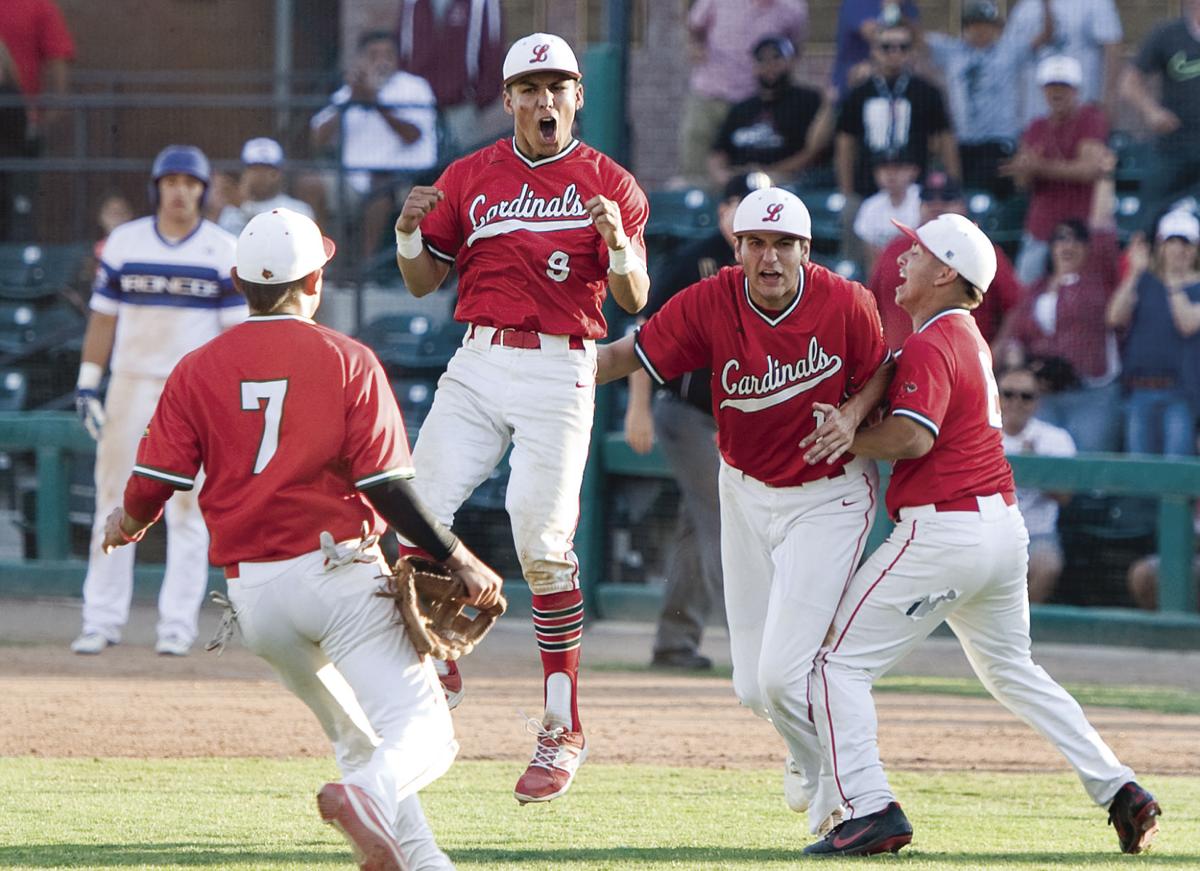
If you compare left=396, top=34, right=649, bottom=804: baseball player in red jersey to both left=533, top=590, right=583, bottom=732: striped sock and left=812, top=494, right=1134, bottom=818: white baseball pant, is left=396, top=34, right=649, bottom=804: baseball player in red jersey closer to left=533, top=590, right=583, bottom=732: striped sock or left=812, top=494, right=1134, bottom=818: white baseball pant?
left=533, top=590, right=583, bottom=732: striped sock

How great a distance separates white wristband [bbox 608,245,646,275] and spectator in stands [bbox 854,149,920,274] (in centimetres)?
492

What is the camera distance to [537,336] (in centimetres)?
566

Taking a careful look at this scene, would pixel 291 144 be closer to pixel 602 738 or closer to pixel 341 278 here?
pixel 341 278

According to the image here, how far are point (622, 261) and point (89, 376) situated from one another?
421 cm

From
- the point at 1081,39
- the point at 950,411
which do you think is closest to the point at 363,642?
the point at 950,411

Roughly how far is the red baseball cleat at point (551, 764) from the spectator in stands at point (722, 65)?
617 cm

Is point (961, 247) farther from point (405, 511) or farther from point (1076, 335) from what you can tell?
point (1076, 335)

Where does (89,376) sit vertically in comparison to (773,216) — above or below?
below

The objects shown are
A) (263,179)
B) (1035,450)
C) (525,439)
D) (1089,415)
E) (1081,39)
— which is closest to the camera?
(525,439)

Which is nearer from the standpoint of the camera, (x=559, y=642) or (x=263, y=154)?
(x=559, y=642)

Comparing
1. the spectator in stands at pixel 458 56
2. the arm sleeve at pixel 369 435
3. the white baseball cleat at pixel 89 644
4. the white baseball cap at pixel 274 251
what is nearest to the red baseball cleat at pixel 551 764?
the arm sleeve at pixel 369 435

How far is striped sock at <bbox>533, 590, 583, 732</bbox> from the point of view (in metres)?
5.64

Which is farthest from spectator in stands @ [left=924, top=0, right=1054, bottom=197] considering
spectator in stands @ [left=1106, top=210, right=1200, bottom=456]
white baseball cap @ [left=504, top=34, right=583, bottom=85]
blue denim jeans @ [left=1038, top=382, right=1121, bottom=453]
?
white baseball cap @ [left=504, top=34, right=583, bottom=85]

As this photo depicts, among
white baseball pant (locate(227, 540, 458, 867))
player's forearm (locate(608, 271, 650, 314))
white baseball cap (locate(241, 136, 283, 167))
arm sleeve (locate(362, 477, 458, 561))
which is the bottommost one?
white baseball pant (locate(227, 540, 458, 867))
